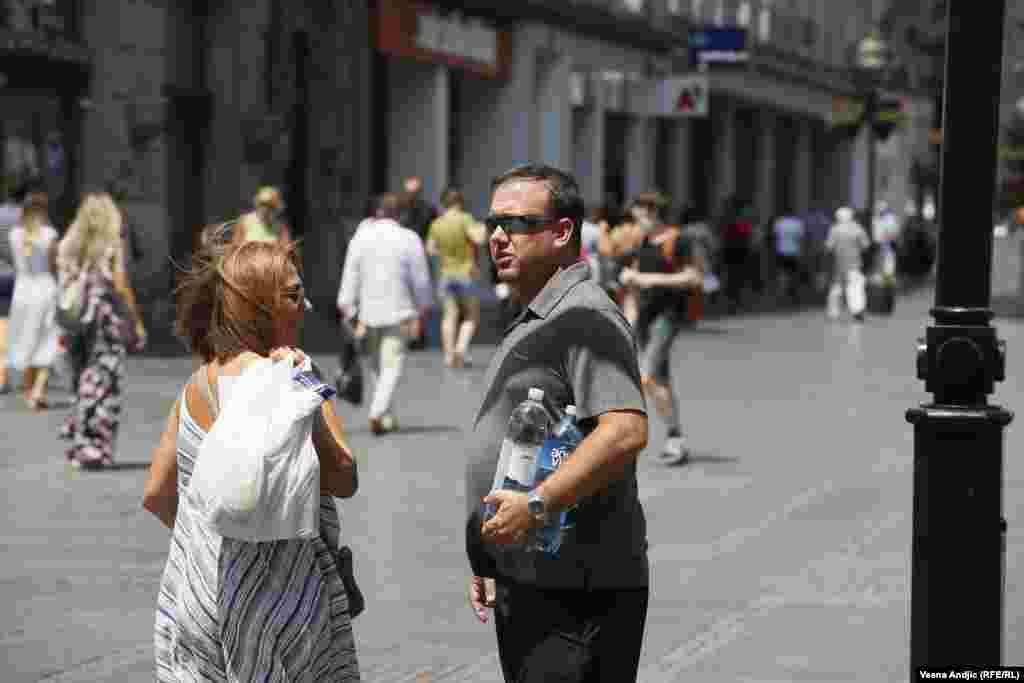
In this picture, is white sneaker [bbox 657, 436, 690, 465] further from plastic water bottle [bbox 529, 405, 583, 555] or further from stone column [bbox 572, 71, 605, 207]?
stone column [bbox 572, 71, 605, 207]

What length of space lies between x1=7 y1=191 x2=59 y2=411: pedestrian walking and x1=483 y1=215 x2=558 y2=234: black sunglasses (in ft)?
38.9

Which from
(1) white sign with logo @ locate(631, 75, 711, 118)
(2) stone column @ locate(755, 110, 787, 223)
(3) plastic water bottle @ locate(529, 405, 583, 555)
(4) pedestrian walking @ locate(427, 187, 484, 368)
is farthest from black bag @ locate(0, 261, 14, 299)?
(2) stone column @ locate(755, 110, 787, 223)

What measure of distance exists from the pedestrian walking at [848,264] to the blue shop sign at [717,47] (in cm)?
405

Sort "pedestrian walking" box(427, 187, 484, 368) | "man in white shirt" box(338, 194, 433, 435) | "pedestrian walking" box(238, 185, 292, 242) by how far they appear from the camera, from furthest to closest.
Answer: "pedestrian walking" box(427, 187, 484, 368) < "pedestrian walking" box(238, 185, 292, 242) < "man in white shirt" box(338, 194, 433, 435)

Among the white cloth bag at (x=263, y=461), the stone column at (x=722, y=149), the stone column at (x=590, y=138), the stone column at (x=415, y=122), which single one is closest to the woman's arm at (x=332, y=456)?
the white cloth bag at (x=263, y=461)

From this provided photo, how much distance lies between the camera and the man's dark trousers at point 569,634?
13.7 ft

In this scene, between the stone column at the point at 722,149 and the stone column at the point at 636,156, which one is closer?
the stone column at the point at 636,156

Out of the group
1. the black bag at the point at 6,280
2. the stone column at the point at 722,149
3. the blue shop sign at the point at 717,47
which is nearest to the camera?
the black bag at the point at 6,280

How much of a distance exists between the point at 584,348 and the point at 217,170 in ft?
80.8

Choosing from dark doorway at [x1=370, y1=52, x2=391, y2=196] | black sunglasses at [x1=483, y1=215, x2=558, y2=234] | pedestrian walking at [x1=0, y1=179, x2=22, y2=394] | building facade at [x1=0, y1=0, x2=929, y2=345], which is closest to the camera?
black sunglasses at [x1=483, y1=215, x2=558, y2=234]

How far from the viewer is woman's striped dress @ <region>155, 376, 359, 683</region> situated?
441 centimetres

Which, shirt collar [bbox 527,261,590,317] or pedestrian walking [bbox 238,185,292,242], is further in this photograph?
pedestrian walking [bbox 238,185,292,242]

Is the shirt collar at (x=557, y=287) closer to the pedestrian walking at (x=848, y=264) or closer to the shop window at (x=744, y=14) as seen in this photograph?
the pedestrian walking at (x=848, y=264)

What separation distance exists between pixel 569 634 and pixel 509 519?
31cm
